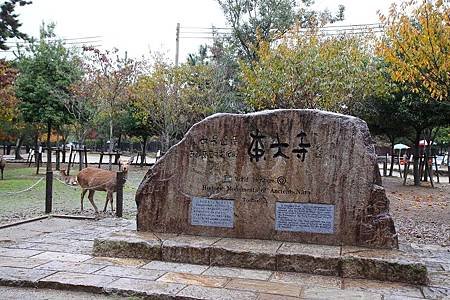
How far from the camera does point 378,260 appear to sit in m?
5.90

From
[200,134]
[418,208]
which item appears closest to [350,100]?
[418,208]

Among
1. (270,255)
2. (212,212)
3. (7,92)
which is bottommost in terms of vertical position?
(270,255)

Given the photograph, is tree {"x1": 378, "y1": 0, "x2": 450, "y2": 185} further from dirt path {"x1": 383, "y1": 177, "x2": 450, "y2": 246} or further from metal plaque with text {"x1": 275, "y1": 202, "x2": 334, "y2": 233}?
metal plaque with text {"x1": 275, "y1": 202, "x2": 334, "y2": 233}

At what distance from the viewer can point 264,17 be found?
2350 cm

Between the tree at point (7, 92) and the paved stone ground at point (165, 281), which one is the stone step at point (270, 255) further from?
the tree at point (7, 92)

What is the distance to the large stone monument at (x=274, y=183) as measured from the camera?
669 cm

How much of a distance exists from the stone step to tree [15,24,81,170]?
52.8 ft

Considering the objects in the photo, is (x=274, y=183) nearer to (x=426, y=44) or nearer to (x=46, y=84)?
(x=426, y=44)

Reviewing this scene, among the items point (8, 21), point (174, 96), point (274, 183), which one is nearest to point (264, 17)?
point (174, 96)

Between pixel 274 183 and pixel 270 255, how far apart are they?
3.77 feet

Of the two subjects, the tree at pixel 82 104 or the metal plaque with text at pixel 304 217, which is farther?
the tree at pixel 82 104

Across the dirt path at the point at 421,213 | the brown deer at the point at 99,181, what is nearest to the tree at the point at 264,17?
the dirt path at the point at 421,213

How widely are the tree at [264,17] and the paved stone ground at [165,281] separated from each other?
57.6ft

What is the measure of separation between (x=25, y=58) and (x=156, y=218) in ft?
65.2
